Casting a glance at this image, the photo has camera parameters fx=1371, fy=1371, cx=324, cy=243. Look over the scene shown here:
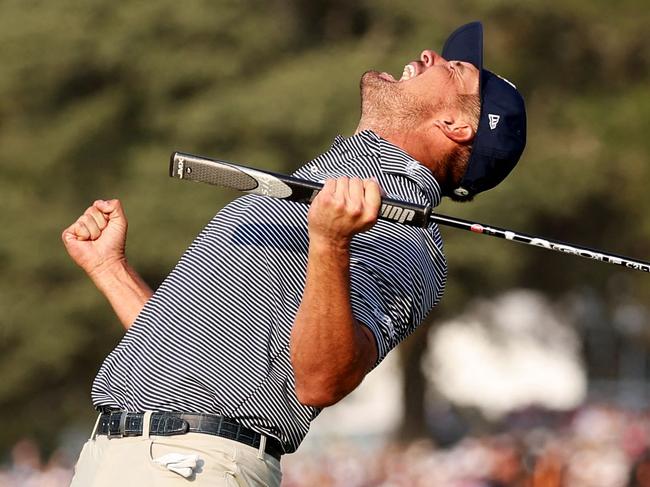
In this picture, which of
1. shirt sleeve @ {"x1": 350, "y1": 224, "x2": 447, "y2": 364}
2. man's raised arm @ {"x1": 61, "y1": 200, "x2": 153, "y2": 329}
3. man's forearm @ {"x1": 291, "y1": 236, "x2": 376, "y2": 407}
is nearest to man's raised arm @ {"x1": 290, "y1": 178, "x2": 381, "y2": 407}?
man's forearm @ {"x1": 291, "y1": 236, "x2": 376, "y2": 407}

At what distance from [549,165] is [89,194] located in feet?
20.4

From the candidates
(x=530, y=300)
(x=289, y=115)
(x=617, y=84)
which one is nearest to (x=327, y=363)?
(x=289, y=115)

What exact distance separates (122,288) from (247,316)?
1.02 m

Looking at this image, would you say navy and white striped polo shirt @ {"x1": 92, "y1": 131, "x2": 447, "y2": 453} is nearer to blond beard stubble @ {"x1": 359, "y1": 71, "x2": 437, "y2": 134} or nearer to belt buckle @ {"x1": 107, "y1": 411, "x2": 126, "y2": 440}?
belt buckle @ {"x1": 107, "y1": 411, "x2": 126, "y2": 440}

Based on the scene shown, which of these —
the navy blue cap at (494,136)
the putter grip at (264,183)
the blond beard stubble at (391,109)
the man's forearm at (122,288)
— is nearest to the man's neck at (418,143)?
the blond beard stubble at (391,109)

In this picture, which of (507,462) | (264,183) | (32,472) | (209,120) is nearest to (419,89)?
(264,183)

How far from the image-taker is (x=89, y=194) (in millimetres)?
18578

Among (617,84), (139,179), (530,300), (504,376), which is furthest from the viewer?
(504,376)

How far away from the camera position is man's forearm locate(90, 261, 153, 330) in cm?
432

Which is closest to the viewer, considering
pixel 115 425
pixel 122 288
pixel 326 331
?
pixel 326 331

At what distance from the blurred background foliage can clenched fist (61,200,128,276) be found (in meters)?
13.0

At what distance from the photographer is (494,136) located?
13.9 feet

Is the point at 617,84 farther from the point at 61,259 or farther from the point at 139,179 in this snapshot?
the point at 61,259

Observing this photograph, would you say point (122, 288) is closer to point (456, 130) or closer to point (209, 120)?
point (456, 130)
